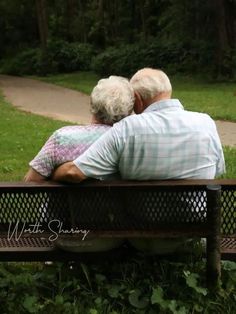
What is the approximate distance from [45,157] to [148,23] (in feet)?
130

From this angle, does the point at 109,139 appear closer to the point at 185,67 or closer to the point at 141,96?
the point at 141,96

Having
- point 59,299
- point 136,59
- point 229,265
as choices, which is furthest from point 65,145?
point 136,59

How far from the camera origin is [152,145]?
10.8 ft

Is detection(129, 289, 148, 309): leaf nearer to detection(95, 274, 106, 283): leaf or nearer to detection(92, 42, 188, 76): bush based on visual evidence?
detection(95, 274, 106, 283): leaf

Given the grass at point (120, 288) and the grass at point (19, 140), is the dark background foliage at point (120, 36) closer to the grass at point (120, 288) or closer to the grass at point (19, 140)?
the grass at point (19, 140)

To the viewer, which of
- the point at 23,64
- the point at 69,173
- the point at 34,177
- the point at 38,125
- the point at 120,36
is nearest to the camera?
the point at 69,173

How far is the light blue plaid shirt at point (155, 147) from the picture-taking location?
10.7 ft

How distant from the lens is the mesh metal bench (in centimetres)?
327

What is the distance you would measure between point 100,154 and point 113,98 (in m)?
0.34

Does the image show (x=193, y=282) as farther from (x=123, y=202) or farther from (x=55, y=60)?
(x=55, y=60)

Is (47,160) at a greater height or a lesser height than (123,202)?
greater

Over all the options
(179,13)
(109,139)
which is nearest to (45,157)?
(109,139)

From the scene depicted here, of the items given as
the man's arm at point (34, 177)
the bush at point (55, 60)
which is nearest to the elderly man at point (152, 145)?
the man's arm at point (34, 177)

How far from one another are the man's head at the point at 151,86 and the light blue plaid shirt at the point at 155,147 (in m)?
0.05
